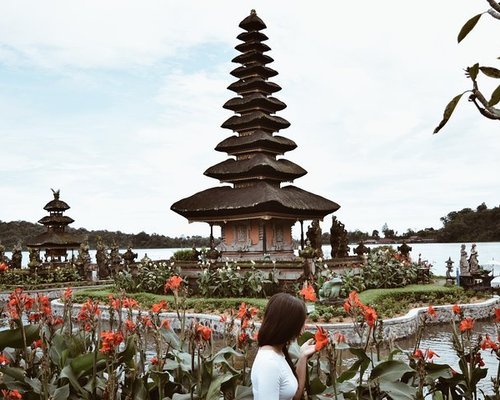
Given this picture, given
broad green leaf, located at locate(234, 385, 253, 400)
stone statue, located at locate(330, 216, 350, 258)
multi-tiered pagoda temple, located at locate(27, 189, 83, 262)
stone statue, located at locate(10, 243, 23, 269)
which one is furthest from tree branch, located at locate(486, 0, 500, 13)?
multi-tiered pagoda temple, located at locate(27, 189, 83, 262)

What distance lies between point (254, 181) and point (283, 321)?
25532 mm

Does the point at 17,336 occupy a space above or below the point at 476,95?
below

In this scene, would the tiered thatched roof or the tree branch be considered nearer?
the tree branch

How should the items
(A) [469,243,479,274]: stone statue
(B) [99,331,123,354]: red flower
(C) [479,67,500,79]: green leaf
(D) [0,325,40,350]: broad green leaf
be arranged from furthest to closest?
(A) [469,243,479,274]: stone statue
(D) [0,325,40,350]: broad green leaf
(B) [99,331,123,354]: red flower
(C) [479,67,500,79]: green leaf

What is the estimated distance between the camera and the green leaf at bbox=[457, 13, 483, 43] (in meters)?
2.56

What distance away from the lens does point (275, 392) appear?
297cm

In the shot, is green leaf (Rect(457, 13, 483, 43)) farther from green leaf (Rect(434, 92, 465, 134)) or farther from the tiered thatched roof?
the tiered thatched roof

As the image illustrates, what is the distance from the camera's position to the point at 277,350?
3070 millimetres

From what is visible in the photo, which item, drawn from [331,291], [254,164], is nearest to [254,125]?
[254,164]

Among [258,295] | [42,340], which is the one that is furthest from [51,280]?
[42,340]

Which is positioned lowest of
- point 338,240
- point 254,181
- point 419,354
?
point 419,354

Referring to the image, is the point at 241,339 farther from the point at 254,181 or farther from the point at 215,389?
the point at 254,181

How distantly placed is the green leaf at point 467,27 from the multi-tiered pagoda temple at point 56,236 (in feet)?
137

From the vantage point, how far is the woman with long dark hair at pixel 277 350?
2977 mm
